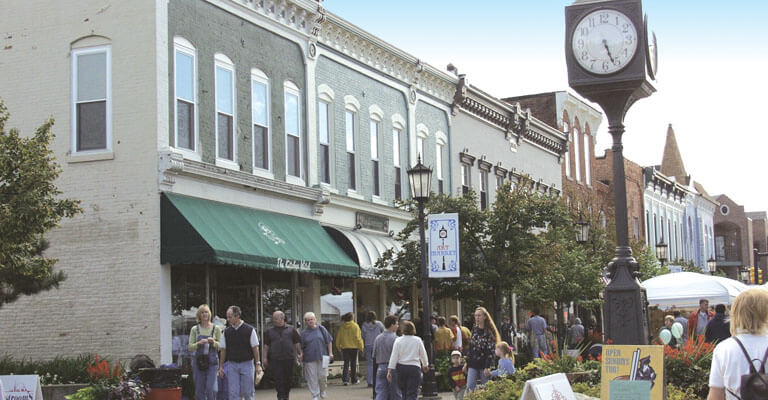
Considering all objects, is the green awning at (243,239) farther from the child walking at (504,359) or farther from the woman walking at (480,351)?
the child walking at (504,359)

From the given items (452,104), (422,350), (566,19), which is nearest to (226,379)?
(422,350)

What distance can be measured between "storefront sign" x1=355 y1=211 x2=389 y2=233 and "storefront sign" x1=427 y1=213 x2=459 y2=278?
8.95m

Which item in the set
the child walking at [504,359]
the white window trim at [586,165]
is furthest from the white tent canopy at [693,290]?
the white window trim at [586,165]

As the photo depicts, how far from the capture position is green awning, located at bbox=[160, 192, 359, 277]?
21.1 metres

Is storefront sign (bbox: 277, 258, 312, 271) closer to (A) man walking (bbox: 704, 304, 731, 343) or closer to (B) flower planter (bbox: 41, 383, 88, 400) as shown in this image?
(B) flower planter (bbox: 41, 383, 88, 400)

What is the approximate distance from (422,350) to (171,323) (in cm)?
675

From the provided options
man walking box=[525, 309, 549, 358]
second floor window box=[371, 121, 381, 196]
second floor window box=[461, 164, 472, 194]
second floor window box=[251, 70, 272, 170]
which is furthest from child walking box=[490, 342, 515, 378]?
second floor window box=[461, 164, 472, 194]

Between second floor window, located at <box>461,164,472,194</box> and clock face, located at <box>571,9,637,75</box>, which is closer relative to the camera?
→ clock face, located at <box>571,9,637,75</box>

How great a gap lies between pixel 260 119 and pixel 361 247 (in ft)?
15.1

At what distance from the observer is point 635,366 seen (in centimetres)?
948

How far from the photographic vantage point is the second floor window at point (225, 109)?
78.7ft

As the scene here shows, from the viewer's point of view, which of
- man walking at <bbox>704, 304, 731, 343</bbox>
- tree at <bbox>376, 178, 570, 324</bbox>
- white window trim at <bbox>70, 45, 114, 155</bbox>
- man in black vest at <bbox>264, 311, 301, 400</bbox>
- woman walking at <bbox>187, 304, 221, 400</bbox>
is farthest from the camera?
tree at <bbox>376, 178, 570, 324</bbox>

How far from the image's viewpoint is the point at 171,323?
21469 mm

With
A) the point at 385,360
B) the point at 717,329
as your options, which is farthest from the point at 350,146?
the point at 717,329
